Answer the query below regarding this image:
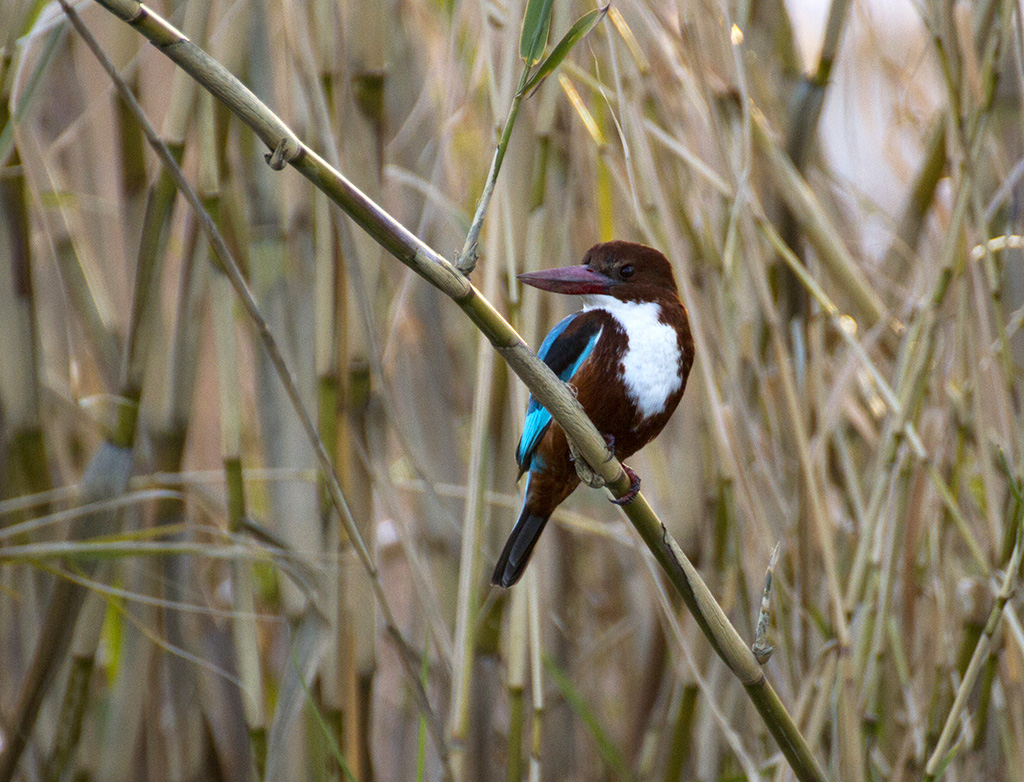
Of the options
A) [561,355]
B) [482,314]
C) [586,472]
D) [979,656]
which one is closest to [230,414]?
[561,355]

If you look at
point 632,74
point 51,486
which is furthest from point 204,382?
point 632,74

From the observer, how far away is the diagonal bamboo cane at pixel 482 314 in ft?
1.64

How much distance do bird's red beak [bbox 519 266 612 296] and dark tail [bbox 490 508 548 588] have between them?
289mm

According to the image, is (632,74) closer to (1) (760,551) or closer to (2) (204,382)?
(1) (760,551)

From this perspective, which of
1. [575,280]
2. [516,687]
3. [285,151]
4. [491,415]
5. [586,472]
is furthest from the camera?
[491,415]

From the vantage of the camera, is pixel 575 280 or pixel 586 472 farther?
pixel 575 280

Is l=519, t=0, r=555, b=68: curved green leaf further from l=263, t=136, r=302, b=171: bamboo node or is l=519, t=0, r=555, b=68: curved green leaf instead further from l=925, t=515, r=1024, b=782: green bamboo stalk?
l=925, t=515, r=1024, b=782: green bamboo stalk

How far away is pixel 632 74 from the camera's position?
1.26 meters

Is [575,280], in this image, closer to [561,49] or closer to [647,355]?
[647,355]

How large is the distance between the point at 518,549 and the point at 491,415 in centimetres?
27

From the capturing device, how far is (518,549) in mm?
1117

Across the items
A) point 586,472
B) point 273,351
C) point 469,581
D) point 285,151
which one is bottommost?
point 469,581

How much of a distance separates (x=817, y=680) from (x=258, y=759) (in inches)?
27.5

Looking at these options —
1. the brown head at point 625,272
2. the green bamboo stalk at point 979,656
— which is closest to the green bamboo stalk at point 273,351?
the brown head at point 625,272
